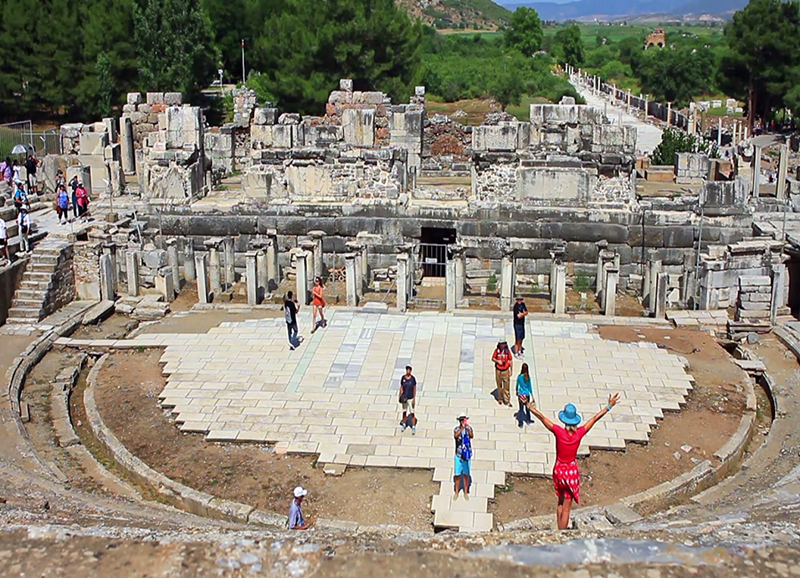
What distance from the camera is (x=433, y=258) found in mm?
24828

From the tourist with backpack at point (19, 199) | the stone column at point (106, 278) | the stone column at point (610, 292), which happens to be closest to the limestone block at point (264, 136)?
the tourist with backpack at point (19, 199)

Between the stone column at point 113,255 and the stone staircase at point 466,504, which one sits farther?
the stone column at point 113,255

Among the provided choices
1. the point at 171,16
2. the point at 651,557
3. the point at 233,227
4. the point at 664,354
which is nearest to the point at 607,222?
the point at 664,354

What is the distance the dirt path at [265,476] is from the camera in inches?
500

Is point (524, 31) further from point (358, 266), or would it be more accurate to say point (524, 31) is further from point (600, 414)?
point (600, 414)

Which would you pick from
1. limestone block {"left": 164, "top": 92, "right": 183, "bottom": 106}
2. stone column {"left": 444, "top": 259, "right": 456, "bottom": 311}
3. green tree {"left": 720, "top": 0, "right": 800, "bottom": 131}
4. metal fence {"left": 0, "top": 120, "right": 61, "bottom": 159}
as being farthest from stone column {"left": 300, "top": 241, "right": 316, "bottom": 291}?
green tree {"left": 720, "top": 0, "right": 800, "bottom": 131}

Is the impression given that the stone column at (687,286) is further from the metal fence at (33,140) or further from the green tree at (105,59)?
the green tree at (105,59)

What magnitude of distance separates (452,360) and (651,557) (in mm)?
10614

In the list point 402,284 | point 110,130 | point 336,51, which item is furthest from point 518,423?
point 336,51

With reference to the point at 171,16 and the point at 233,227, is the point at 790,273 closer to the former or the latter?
the point at 233,227

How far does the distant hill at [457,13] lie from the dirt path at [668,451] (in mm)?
152746

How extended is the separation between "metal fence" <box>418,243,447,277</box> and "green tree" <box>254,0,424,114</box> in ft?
73.2

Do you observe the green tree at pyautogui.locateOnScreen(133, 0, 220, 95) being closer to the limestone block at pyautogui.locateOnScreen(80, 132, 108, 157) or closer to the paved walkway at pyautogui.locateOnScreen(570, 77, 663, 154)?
the limestone block at pyautogui.locateOnScreen(80, 132, 108, 157)

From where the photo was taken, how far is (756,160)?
98.6 ft
